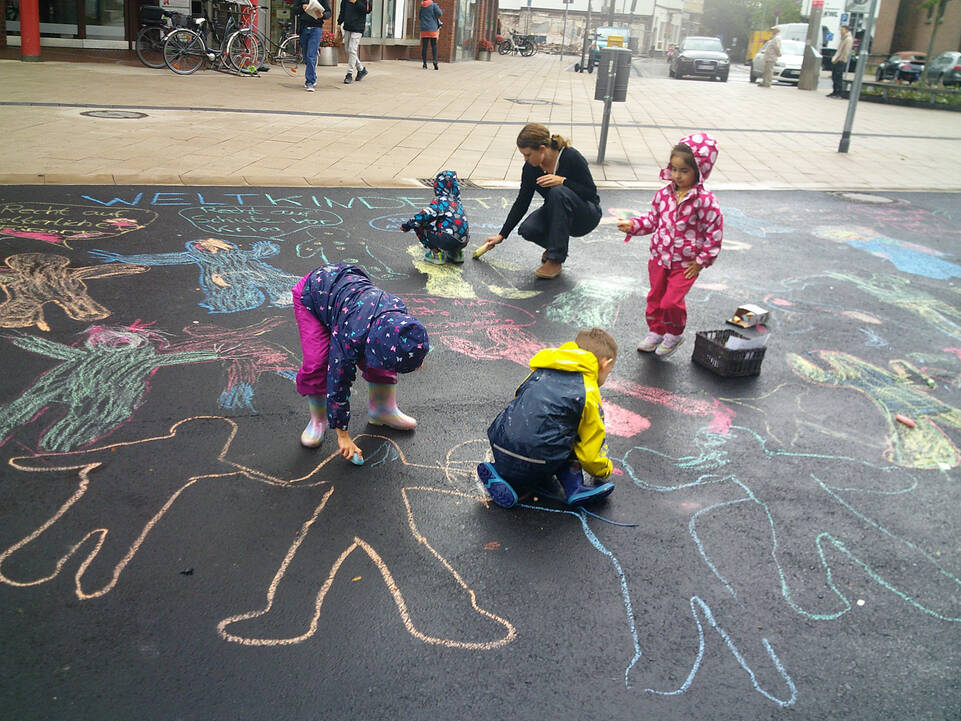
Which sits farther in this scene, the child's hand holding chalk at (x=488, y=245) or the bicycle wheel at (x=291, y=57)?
the bicycle wheel at (x=291, y=57)

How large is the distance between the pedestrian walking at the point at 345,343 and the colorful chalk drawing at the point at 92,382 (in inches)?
35.7

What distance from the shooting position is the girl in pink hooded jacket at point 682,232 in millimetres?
4363

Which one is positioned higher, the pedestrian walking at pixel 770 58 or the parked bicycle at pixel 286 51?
the pedestrian walking at pixel 770 58

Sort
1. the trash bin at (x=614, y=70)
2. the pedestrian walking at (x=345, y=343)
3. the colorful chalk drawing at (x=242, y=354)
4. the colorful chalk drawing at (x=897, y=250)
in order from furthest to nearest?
the trash bin at (x=614, y=70), the colorful chalk drawing at (x=897, y=250), the colorful chalk drawing at (x=242, y=354), the pedestrian walking at (x=345, y=343)

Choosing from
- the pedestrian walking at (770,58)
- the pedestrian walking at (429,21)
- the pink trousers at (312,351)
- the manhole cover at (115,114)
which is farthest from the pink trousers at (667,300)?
the pedestrian walking at (770,58)

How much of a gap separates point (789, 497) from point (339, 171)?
6.19 metres

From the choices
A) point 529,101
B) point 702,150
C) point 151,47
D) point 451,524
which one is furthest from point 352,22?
point 451,524

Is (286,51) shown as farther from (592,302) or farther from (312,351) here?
(312,351)

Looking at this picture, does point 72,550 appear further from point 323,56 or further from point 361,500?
point 323,56

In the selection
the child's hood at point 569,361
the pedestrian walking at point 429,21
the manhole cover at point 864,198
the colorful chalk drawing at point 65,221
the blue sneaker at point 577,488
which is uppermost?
the pedestrian walking at point 429,21

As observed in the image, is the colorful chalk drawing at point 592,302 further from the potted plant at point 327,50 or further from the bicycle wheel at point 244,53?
the potted plant at point 327,50

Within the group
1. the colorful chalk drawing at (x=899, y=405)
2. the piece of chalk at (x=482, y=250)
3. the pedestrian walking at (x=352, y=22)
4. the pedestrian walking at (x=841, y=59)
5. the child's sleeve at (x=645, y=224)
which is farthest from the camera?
the pedestrian walking at (x=841, y=59)

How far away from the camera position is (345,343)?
9.78 feet

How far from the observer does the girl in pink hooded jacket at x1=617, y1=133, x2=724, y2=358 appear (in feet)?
14.3
